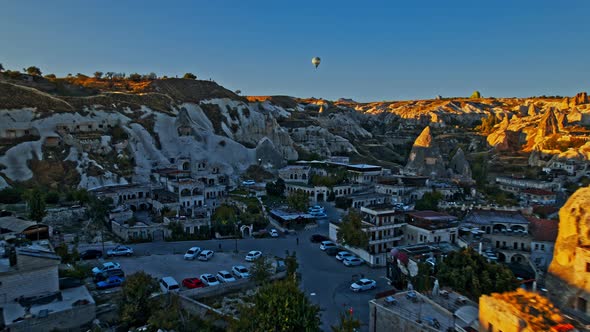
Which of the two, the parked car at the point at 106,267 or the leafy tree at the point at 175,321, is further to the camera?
the parked car at the point at 106,267

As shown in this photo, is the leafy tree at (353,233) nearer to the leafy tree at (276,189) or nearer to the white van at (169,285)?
the white van at (169,285)

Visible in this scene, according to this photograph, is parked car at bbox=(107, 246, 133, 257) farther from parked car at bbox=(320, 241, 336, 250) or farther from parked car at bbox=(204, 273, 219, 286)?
parked car at bbox=(320, 241, 336, 250)

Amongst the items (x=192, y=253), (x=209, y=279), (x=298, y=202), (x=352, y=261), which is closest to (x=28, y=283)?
(x=209, y=279)

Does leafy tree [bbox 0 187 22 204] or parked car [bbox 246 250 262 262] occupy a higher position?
leafy tree [bbox 0 187 22 204]

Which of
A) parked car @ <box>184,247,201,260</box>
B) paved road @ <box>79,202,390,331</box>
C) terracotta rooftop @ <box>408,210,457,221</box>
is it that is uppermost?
terracotta rooftop @ <box>408,210,457,221</box>

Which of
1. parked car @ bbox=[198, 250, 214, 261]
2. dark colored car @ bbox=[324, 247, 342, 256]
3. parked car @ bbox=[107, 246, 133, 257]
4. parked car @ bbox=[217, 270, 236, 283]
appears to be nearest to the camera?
parked car @ bbox=[217, 270, 236, 283]

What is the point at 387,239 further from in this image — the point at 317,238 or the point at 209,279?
the point at 209,279

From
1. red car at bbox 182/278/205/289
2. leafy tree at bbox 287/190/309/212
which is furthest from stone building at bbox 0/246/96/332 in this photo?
leafy tree at bbox 287/190/309/212

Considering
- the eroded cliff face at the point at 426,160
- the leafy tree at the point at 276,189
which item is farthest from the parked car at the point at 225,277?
the eroded cliff face at the point at 426,160
